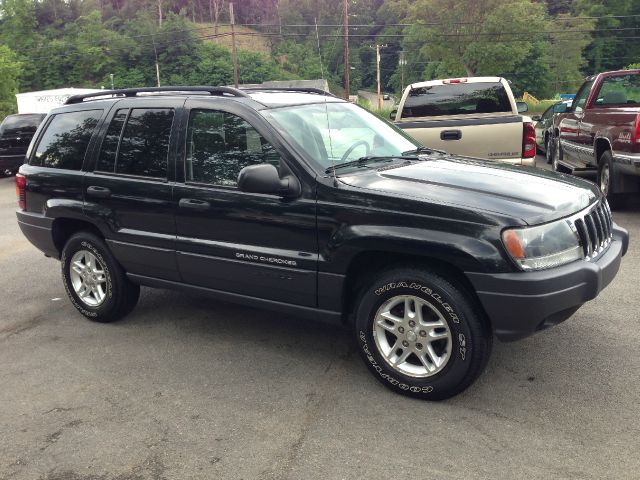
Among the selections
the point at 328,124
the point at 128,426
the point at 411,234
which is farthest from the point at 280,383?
the point at 328,124

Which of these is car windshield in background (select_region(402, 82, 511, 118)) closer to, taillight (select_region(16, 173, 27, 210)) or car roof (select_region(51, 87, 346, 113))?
car roof (select_region(51, 87, 346, 113))

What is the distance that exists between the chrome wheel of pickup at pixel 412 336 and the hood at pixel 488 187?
63 cm

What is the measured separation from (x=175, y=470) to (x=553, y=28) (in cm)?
7914

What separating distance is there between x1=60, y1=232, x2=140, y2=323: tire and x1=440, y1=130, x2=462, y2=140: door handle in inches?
189

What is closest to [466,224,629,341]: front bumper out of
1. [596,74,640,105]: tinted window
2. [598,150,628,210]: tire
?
[598,150,628,210]: tire

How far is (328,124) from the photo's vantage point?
4527 mm

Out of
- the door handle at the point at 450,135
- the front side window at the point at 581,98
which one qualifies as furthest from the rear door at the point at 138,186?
the front side window at the point at 581,98

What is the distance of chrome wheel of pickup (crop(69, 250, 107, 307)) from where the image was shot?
522 cm

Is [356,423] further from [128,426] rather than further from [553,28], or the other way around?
[553,28]

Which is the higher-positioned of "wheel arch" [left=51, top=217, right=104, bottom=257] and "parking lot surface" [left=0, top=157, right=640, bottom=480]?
"wheel arch" [left=51, top=217, right=104, bottom=257]

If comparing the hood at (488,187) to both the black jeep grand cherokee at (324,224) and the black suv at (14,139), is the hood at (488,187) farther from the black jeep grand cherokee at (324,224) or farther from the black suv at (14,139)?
the black suv at (14,139)

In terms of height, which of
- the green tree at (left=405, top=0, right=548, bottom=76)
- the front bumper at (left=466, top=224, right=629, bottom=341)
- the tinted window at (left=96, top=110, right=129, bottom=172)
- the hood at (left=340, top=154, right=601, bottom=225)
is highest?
the green tree at (left=405, top=0, right=548, bottom=76)

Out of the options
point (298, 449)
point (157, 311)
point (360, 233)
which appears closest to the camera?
point (298, 449)

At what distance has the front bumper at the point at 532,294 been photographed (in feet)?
10.8
